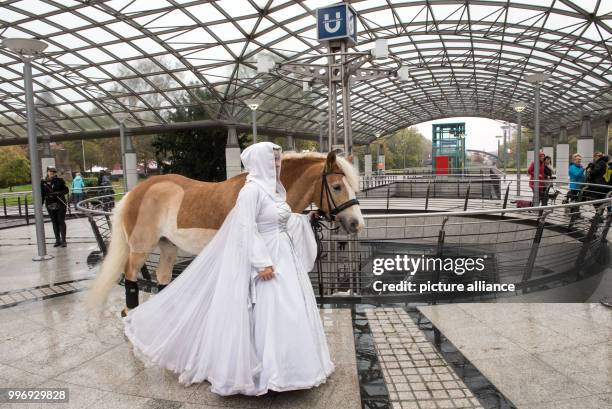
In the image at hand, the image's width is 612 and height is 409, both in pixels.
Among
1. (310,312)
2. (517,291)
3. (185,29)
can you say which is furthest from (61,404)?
(185,29)

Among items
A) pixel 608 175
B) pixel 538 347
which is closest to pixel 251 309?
pixel 538 347

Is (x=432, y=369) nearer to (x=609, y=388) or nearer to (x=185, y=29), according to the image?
(x=609, y=388)

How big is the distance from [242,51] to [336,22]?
14.0m

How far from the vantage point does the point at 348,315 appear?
4.81 metres

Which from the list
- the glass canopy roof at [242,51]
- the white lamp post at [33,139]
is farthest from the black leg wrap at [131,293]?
the glass canopy roof at [242,51]

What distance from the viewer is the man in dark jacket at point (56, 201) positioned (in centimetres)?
1008

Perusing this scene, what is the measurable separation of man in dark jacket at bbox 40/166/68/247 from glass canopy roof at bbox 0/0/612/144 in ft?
30.2

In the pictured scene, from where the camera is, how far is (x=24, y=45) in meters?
8.19

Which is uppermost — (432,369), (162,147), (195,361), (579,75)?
(579,75)

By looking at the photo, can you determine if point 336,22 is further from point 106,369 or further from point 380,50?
point 106,369

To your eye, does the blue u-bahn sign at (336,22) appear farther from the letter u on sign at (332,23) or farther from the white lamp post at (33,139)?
the white lamp post at (33,139)

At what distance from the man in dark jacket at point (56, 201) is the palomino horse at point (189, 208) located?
6684mm

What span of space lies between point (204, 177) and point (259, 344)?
Result: 20903 mm

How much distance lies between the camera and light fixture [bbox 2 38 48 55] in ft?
26.3
